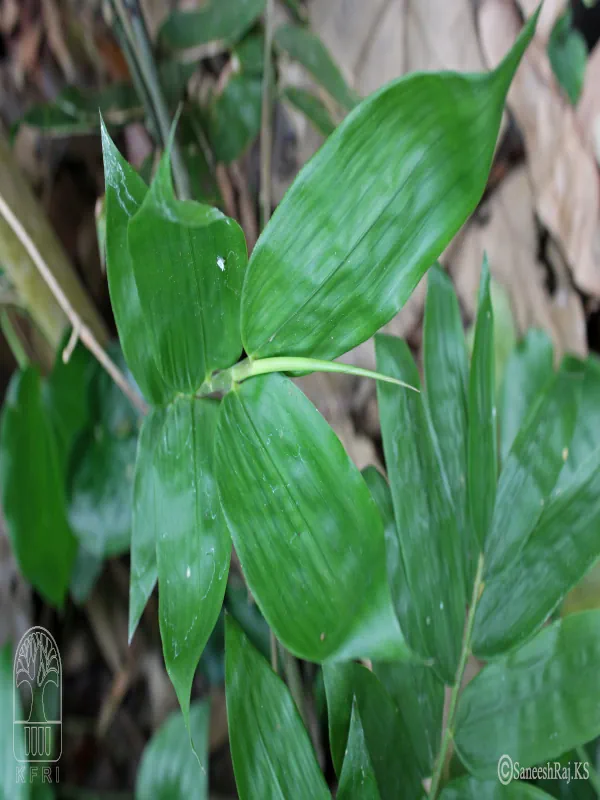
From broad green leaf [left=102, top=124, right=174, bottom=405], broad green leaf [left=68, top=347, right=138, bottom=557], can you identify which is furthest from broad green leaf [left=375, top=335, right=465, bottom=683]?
broad green leaf [left=68, top=347, right=138, bottom=557]

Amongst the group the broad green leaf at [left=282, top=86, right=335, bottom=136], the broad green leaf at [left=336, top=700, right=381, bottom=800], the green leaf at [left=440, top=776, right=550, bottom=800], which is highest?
the broad green leaf at [left=282, top=86, right=335, bottom=136]

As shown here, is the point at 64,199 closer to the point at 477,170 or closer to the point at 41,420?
the point at 41,420

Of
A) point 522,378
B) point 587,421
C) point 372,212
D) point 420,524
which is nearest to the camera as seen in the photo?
point 372,212

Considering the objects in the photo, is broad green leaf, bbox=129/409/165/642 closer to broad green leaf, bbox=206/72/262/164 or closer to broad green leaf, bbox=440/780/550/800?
broad green leaf, bbox=440/780/550/800

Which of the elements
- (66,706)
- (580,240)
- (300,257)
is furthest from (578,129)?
(66,706)

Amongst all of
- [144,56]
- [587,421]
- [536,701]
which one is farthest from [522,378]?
[144,56]

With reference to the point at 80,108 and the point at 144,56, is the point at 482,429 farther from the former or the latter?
the point at 80,108

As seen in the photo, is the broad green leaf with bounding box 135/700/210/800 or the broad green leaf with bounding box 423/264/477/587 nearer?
the broad green leaf with bounding box 423/264/477/587

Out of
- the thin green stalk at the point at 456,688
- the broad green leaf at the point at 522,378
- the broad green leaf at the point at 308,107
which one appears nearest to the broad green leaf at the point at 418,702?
the thin green stalk at the point at 456,688
